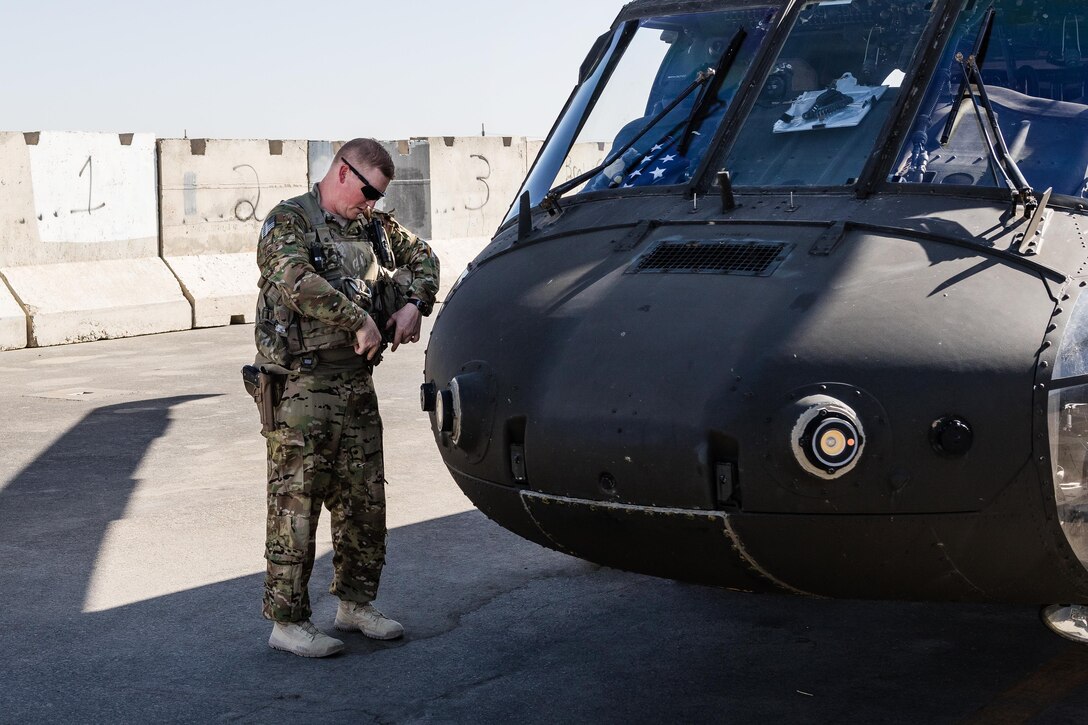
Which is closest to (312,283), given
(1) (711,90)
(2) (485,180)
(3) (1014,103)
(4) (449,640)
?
(4) (449,640)

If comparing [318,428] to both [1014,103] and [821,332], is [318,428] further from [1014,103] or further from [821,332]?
[1014,103]

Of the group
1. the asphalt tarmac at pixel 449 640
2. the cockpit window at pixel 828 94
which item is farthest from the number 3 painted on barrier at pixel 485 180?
the cockpit window at pixel 828 94

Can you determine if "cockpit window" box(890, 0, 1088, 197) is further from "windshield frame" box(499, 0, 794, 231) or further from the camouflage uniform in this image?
the camouflage uniform

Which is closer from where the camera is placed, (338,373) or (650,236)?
(650,236)

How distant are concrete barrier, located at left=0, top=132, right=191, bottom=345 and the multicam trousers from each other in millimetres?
8676

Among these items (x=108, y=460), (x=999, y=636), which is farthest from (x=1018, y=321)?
(x=108, y=460)

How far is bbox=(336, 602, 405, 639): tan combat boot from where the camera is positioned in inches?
207

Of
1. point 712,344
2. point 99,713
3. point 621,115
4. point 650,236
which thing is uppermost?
point 621,115

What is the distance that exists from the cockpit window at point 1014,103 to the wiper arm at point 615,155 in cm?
88

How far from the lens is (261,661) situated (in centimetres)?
504

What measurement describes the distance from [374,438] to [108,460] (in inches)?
143

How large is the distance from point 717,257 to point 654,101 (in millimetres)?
1318

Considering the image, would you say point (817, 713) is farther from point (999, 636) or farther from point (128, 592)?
point (128, 592)

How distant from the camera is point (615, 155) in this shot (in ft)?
17.1
